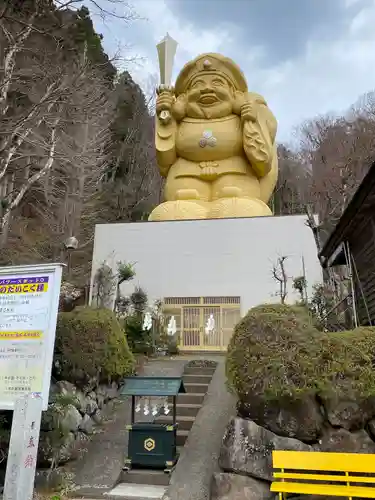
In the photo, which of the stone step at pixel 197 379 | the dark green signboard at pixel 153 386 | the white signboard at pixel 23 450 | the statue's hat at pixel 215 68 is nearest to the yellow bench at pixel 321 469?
the dark green signboard at pixel 153 386

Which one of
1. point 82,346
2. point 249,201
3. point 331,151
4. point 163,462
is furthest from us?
point 331,151

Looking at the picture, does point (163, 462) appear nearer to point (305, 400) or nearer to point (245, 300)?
point (305, 400)

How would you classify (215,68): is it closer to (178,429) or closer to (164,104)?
(164,104)

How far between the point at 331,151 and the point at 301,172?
423 cm

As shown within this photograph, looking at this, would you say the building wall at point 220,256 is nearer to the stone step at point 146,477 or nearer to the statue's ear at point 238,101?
the statue's ear at point 238,101

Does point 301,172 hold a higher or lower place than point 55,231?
higher

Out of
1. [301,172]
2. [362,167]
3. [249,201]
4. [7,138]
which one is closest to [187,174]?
[249,201]

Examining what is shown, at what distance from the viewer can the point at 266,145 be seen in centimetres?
1554

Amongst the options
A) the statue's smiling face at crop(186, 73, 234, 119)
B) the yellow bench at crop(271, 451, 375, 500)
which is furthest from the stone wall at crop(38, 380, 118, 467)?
the statue's smiling face at crop(186, 73, 234, 119)

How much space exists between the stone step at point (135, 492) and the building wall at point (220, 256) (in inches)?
343

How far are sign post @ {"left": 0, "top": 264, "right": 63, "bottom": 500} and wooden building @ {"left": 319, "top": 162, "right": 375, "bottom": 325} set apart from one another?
440cm

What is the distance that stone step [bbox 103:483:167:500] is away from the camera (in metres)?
5.04

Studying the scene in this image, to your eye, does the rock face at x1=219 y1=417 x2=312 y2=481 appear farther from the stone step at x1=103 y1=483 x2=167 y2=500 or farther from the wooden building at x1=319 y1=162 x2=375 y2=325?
the wooden building at x1=319 y1=162 x2=375 y2=325

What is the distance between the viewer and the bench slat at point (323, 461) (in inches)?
171
